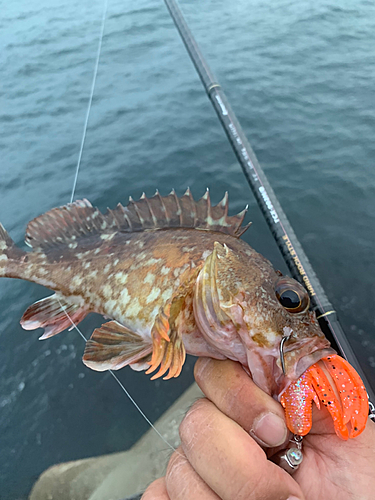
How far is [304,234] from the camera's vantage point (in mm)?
5922

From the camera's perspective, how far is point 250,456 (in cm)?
205

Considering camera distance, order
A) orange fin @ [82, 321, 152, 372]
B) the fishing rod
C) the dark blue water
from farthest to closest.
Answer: the dark blue water, the fishing rod, orange fin @ [82, 321, 152, 372]

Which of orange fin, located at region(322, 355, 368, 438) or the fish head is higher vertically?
the fish head

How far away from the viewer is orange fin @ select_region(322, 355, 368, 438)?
209cm

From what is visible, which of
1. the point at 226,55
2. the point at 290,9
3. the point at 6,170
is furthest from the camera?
the point at 290,9

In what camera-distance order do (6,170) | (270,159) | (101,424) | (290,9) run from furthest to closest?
1. (290,9)
2. (6,170)
3. (270,159)
4. (101,424)

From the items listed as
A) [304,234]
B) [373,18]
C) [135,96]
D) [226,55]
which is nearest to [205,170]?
[304,234]

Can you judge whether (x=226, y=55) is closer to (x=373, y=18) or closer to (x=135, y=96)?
(x=135, y=96)

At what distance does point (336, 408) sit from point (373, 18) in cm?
1659

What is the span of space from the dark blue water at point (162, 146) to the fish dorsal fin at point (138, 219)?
6.17 feet

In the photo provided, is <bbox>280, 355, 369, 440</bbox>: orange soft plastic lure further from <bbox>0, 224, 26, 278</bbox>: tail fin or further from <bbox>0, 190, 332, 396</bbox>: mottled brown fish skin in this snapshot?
<bbox>0, 224, 26, 278</bbox>: tail fin

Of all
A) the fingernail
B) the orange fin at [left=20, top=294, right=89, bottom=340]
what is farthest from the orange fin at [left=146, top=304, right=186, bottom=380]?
the orange fin at [left=20, top=294, right=89, bottom=340]

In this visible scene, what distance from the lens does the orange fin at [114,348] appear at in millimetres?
2840

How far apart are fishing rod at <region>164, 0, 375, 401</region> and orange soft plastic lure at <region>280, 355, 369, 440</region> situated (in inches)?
28.9
